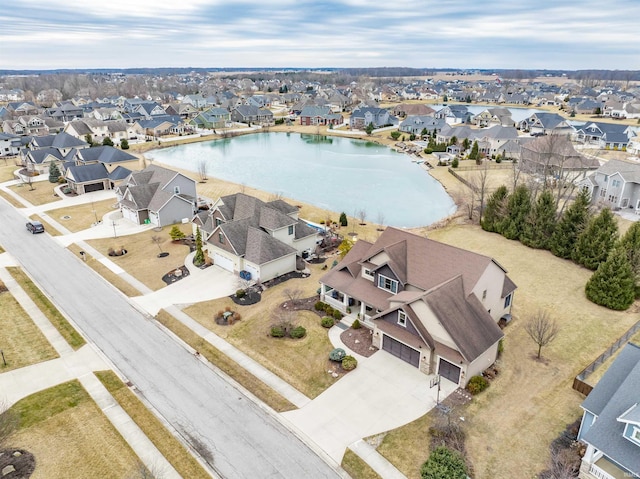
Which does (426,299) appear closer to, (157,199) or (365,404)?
(365,404)

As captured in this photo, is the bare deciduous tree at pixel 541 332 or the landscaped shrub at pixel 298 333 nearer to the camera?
the bare deciduous tree at pixel 541 332

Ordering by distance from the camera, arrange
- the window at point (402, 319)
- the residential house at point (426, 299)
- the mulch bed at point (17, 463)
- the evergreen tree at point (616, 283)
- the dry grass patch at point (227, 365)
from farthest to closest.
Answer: the evergreen tree at point (616, 283), the window at point (402, 319), the residential house at point (426, 299), the dry grass patch at point (227, 365), the mulch bed at point (17, 463)

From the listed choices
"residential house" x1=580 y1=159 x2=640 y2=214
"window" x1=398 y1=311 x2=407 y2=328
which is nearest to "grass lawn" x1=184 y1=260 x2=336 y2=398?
"window" x1=398 y1=311 x2=407 y2=328

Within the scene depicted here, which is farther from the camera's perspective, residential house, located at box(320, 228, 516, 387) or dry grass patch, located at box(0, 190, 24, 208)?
dry grass patch, located at box(0, 190, 24, 208)

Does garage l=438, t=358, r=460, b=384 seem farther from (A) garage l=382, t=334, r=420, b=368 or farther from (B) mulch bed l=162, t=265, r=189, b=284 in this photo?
(B) mulch bed l=162, t=265, r=189, b=284

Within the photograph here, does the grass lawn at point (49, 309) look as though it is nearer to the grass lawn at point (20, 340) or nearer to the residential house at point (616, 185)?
the grass lawn at point (20, 340)

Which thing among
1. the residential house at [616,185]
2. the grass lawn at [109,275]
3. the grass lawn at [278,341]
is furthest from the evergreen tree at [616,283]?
the grass lawn at [109,275]

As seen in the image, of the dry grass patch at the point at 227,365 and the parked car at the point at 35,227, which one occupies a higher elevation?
the parked car at the point at 35,227
